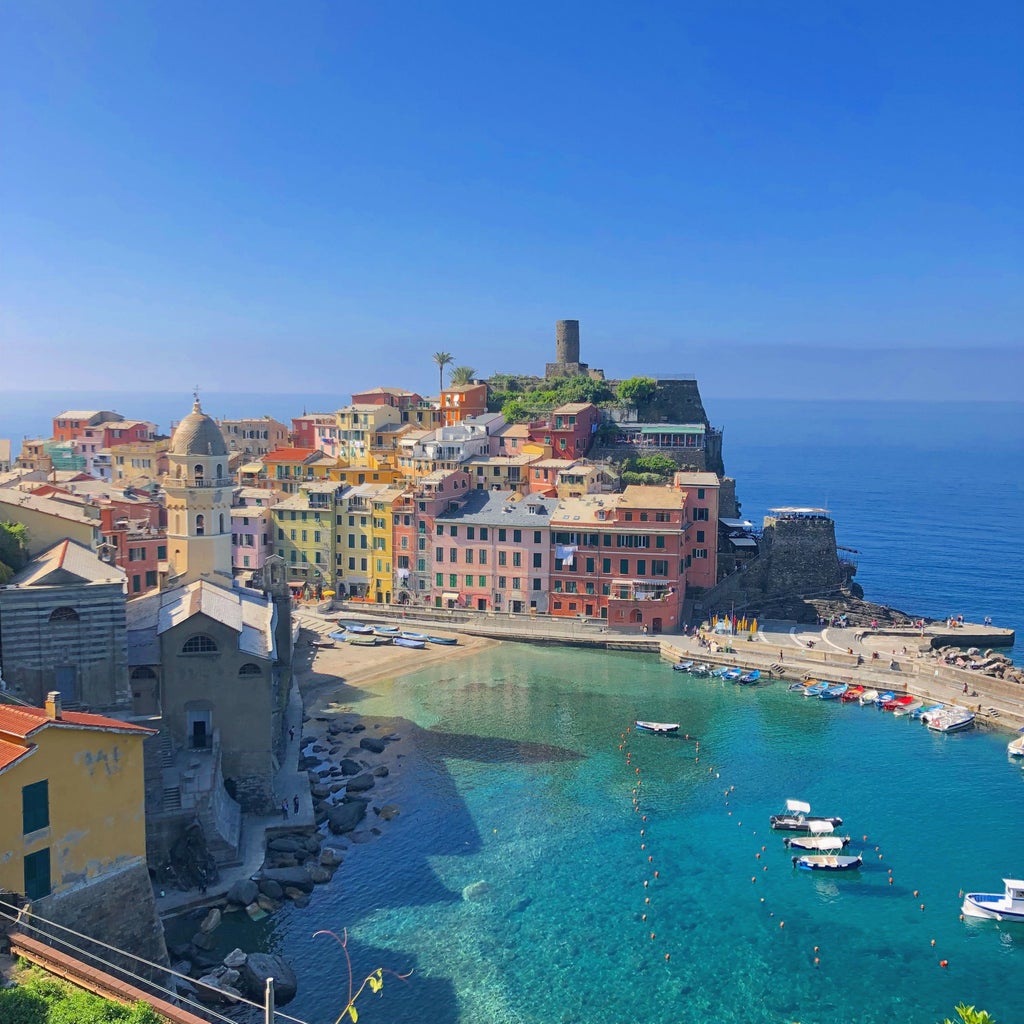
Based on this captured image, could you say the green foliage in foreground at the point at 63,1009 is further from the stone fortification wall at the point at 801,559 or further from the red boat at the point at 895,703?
the stone fortification wall at the point at 801,559

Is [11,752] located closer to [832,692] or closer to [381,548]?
[832,692]

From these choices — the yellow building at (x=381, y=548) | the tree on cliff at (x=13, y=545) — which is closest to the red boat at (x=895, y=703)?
the yellow building at (x=381, y=548)

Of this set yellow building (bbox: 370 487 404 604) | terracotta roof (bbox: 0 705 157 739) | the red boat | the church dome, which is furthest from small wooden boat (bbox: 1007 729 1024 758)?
yellow building (bbox: 370 487 404 604)

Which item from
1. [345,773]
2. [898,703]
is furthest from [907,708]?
[345,773]

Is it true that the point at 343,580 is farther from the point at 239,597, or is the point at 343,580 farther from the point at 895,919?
the point at 895,919

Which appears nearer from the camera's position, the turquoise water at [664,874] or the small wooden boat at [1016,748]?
the turquoise water at [664,874]

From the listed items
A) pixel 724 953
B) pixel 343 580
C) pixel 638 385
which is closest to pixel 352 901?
pixel 724 953
